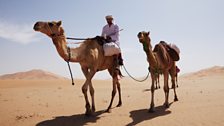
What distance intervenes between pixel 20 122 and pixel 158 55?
14.9 feet

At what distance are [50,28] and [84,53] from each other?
1.20m

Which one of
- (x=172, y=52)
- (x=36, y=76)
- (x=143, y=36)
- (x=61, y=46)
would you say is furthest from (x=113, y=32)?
(x=36, y=76)

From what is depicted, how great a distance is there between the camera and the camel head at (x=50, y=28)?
621 centimetres

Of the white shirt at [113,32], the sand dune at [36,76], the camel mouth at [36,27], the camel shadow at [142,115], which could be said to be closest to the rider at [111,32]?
the white shirt at [113,32]

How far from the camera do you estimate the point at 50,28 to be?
6.38 meters

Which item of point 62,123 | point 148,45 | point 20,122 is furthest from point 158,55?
point 20,122

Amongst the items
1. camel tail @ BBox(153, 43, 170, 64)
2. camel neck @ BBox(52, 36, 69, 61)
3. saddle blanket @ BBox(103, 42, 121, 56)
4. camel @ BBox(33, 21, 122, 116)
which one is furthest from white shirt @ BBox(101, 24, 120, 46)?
camel neck @ BBox(52, 36, 69, 61)

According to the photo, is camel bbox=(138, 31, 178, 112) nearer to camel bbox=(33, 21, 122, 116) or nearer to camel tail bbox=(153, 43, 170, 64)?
camel tail bbox=(153, 43, 170, 64)

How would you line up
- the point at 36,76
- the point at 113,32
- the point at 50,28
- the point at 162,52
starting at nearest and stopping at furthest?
the point at 50,28 → the point at 162,52 → the point at 113,32 → the point at 36,76

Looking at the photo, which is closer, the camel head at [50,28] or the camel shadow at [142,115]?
the camel head at [50,28]

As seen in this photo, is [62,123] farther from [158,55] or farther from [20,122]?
[158,55]

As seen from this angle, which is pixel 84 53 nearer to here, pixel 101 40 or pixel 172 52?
pixel 101 40

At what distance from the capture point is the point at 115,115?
7.23 metres

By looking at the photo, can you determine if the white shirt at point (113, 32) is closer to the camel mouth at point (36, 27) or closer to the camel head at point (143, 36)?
the camel head at point (143, 36)
